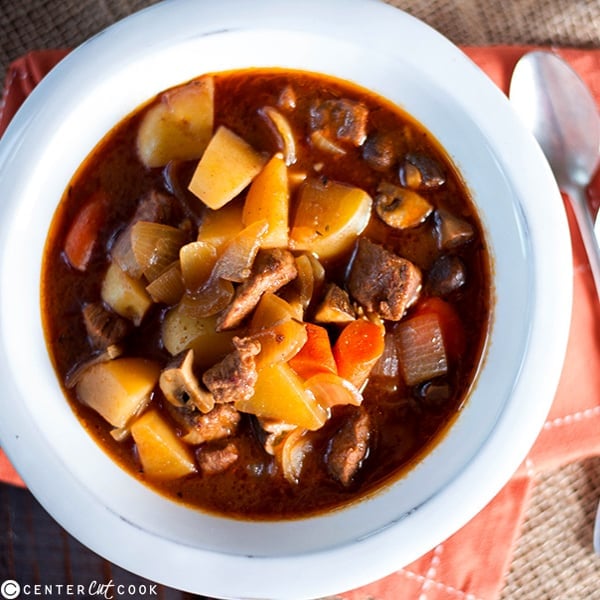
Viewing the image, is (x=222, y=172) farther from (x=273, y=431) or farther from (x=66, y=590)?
(x=66, y=590)

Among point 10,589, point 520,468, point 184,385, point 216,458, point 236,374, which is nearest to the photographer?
point 236,374

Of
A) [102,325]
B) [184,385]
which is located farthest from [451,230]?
[102,325]

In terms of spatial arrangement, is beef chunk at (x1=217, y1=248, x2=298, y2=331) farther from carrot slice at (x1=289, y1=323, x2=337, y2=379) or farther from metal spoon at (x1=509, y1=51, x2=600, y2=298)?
metal spoon at (x1=509, y1=51, x2=600, y2=298)

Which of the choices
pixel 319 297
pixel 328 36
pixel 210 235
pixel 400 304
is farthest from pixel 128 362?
pixel 328 36

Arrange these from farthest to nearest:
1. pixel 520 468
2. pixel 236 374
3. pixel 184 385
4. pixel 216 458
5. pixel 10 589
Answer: pixel 10 589 < pixel 520 468 < pixel 216 458 < pixel 184 385 < pixel 236 374

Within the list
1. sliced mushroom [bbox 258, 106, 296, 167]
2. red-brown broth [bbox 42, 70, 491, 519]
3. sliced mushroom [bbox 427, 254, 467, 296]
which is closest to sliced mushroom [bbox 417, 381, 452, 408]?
red-brown broth [bbox 42, 70, 491, 519]
